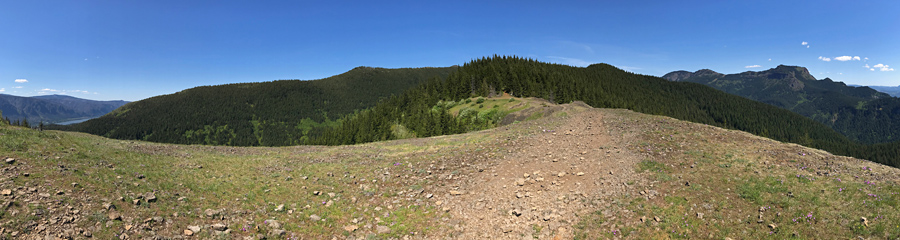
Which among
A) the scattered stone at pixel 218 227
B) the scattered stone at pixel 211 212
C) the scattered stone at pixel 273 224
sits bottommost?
the scattered stone at pixel 273 224

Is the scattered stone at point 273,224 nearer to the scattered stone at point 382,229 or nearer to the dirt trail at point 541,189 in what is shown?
the scattered stone at point 382,229

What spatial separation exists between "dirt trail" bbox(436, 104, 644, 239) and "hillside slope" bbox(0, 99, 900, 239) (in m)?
0.07

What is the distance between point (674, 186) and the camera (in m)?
12.7

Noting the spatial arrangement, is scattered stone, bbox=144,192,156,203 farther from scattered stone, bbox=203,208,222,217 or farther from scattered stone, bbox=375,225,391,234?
scattered stone, bbox=375,225,391,234

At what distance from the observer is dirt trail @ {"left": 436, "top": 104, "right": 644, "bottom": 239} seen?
10945 mm

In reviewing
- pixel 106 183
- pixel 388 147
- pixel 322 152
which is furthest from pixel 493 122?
pixel 106 183

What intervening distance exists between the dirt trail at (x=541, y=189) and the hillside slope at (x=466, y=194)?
69 mm

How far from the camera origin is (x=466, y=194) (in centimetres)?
1383

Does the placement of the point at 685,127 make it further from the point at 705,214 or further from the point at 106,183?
the point at 106,183

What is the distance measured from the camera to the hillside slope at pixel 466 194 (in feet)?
31.0

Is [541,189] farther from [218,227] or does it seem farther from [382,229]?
[218,227]

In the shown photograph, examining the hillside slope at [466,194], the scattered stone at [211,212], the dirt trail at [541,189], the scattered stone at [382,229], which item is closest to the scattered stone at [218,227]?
the hillside slope at [466,194]

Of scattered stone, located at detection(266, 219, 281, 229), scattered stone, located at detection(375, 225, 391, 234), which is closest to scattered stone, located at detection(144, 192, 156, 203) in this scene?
scattered stone, located at detection(266, 219, 281, 229)

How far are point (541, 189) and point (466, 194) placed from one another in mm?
3120
